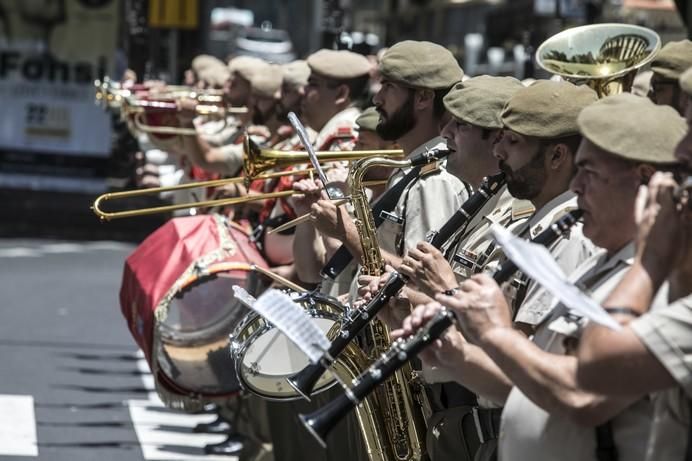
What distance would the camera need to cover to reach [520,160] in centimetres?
498

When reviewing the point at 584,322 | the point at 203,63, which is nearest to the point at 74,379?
the point at 203,63

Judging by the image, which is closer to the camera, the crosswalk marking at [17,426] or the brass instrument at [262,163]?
the brass instrument at [262,163]

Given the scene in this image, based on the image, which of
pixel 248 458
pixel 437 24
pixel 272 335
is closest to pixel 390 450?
pixel 272 335

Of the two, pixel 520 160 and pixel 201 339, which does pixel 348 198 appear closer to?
pixel 520 160

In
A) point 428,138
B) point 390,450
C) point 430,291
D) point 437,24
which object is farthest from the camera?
point 437,24

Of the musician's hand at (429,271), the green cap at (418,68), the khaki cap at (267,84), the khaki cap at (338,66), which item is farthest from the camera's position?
the khaki cap at (267,84)

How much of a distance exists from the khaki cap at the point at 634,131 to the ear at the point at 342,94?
4.65m

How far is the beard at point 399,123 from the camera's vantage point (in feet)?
21.1

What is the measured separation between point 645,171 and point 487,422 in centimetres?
154

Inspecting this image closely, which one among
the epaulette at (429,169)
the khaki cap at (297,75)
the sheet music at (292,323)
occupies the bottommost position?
the khaki cap at (297,75)

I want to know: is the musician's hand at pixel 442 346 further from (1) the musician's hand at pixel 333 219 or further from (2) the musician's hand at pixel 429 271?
(1) the musician's hand at pixel 333 219

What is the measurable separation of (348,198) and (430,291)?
1.31 metres

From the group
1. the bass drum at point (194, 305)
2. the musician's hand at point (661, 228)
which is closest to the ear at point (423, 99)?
the bass drum at point (194, 305)

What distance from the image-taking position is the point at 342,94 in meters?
8.73
